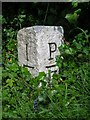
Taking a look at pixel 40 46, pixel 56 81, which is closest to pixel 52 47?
pixel 40 46

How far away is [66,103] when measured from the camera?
8.62 feet

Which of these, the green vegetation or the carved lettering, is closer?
the green vegetation

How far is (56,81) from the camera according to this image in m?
3.06

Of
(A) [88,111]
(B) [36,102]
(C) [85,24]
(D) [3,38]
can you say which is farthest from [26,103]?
(D) [3,38]

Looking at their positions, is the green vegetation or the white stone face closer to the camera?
the green vegetation

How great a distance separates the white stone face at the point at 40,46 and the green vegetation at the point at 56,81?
0.25 ft

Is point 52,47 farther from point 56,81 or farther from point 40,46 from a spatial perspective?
point 56,81

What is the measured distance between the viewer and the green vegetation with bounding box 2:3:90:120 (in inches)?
101

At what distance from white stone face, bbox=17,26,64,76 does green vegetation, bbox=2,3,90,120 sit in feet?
0.25

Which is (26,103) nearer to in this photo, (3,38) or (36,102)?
(36,102)

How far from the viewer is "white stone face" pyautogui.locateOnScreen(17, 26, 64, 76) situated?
10.5ft

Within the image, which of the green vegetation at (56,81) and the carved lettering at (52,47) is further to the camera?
the carved lettering at (52,47)

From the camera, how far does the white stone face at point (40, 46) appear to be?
10.5ft

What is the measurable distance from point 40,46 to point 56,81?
0.37 m
